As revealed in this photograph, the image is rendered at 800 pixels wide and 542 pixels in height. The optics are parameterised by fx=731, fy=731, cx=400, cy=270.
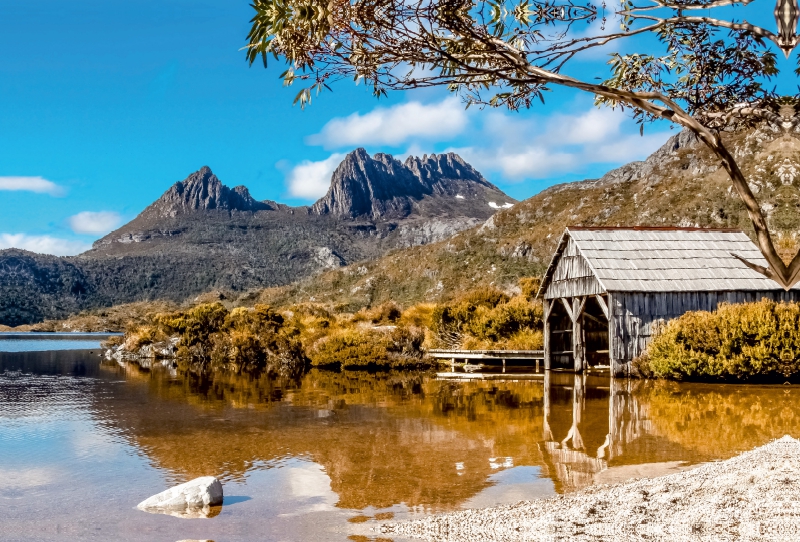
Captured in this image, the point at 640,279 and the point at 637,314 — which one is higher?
the point at 640,279

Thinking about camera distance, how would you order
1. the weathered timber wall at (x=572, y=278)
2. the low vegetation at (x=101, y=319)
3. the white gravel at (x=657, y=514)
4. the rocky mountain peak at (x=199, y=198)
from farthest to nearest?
the rocky mountain peak at (x=199, y=198) → the low vegetation at (x=101, y=319) → the weathered timber wall at (x=572, y=278) → the white gravel at (x=657, y=514)

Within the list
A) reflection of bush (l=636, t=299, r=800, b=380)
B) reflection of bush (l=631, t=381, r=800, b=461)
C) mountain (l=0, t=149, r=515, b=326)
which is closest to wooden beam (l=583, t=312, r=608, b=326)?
reflection of bush (l=636, t=299, r=800, b=380)

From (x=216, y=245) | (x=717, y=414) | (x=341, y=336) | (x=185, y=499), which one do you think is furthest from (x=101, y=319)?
(x=185, y=499)

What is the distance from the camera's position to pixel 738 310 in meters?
19.0

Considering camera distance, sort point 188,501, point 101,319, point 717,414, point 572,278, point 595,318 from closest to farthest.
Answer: point 188,501
point 717,414
point 572,278
point 595,318
point 101,319

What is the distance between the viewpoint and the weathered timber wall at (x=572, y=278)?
22.1 meters

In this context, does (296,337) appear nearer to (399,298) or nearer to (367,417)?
(367,417)

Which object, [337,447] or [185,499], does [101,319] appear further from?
[185,499]

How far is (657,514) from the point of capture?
6008 mm

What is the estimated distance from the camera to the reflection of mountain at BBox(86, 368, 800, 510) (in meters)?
8.62

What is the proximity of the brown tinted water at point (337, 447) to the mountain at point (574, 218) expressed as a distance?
34.9m

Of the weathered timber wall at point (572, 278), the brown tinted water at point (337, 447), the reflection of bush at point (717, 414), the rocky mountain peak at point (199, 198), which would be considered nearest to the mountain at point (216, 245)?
the rocky mountain peak at point (199, 198)

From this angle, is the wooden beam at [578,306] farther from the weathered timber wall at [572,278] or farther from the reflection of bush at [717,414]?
the reflection of bush at [717,414]

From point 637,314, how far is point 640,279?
43.3 inches
